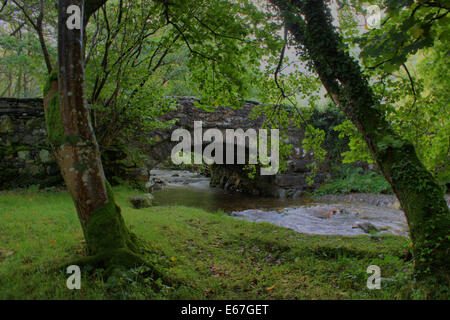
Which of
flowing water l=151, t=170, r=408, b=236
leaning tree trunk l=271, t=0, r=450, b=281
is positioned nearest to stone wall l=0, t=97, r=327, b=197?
flowing water l=151, t=170, r=408, b=236

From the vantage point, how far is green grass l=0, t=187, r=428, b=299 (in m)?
2.27

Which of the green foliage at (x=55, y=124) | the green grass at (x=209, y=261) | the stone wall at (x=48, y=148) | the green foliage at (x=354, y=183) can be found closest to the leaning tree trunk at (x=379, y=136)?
the green grass at (x=209, y=261)

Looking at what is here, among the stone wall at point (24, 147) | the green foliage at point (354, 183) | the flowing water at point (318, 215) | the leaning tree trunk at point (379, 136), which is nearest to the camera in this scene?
the leaning tree trunk at point (379, 136)

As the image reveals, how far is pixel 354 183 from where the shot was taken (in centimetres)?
1246

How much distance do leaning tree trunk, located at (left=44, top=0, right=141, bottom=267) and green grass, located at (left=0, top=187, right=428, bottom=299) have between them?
301 millimetres

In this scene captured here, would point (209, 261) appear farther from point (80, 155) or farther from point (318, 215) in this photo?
point (318, 215)

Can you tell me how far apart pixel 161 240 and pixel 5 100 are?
22.4 ft

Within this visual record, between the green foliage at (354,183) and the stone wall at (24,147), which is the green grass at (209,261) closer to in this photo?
the stone wall at (24,147)

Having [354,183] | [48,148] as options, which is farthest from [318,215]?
[48,148]

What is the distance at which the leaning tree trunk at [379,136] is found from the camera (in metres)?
2.47

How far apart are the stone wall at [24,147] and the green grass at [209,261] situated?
2.24 metres

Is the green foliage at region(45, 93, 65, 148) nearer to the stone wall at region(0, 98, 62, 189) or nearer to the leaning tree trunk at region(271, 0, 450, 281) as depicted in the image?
the leaning tree trunk at region(271, 0, 450, 281)
